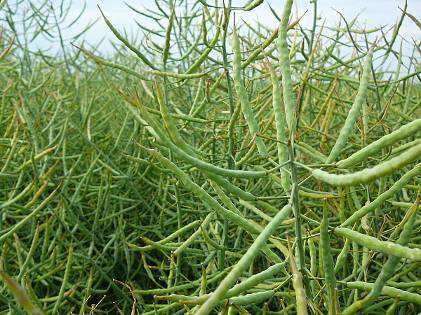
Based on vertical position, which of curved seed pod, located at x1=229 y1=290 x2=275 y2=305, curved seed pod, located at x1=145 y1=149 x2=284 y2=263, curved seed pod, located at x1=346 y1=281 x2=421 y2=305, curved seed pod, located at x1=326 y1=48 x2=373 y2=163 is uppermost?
curved seed pod, located at x1=326 y1=48 x2=373 y2=163

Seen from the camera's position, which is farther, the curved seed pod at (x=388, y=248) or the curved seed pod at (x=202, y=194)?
the curved seed pod at (x=202, y=194)

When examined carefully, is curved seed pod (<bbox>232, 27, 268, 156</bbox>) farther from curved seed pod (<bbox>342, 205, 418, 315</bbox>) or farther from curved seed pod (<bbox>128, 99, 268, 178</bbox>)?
curved seed pod (<bbox>342, 205, 418, 315</bbox>)

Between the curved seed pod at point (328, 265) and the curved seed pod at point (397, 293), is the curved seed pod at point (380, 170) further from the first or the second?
the curved seed pod at point (397, 293)

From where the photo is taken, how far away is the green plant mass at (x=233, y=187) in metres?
0.66

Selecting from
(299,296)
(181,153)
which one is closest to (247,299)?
(299,296)

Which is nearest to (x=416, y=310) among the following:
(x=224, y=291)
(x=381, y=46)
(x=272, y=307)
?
(x=272, y=307)

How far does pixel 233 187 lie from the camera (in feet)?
2.19

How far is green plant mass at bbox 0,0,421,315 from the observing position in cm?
66

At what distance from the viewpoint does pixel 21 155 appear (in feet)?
6.95

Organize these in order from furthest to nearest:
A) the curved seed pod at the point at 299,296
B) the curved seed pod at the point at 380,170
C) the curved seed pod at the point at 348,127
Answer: the curved seed pod at the point at 348,127
the curved seed pod at the point at 299,296
the curved seed pod at the point at 380,170

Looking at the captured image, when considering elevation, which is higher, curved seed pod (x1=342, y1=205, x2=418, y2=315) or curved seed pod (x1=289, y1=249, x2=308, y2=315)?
curved seed pod (x1=342, y1=205, x2=418, y2=315)

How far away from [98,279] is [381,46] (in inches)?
51.0

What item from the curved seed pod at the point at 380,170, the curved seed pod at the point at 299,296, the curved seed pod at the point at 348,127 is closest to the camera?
the curved seed pod at the point at 380,170

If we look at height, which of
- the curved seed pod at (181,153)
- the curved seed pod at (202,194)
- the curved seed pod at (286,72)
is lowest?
the curved seed pod at (202,194)
